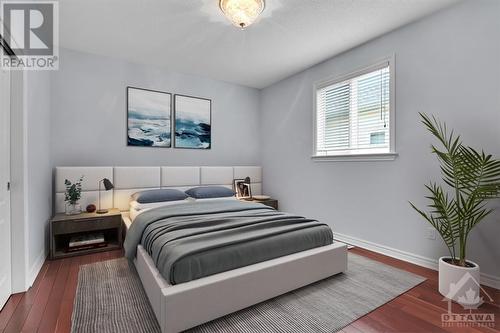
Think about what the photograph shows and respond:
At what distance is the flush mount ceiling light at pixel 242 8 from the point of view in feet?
6.93

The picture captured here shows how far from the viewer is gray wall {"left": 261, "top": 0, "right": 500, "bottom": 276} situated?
2186mm

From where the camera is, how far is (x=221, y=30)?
2.80 meters

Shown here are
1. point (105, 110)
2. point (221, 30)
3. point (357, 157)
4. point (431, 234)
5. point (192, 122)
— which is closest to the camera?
point (431, 234)

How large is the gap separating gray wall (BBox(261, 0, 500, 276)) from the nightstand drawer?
9.10 ft

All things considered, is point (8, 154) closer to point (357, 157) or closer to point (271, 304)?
point (271, 304)

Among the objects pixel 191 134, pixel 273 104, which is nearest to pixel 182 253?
pixel 191 134

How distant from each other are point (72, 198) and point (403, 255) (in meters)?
3.95

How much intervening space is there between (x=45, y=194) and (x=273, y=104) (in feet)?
12.0

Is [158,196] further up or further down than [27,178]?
further down

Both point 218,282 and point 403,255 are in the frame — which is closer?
point 218,282

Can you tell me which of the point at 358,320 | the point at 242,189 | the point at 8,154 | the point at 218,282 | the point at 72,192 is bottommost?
the point at 358,320

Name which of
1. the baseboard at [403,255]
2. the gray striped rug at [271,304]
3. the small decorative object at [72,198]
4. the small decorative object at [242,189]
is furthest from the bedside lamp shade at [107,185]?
the baseboard at [403,255]

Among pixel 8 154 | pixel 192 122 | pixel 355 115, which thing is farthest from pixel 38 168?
pixel 355 115

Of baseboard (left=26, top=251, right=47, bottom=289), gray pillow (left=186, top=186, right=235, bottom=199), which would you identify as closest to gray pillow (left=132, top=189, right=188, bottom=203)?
gray pillow (left=186, top=186, right=235, bottom=199)
